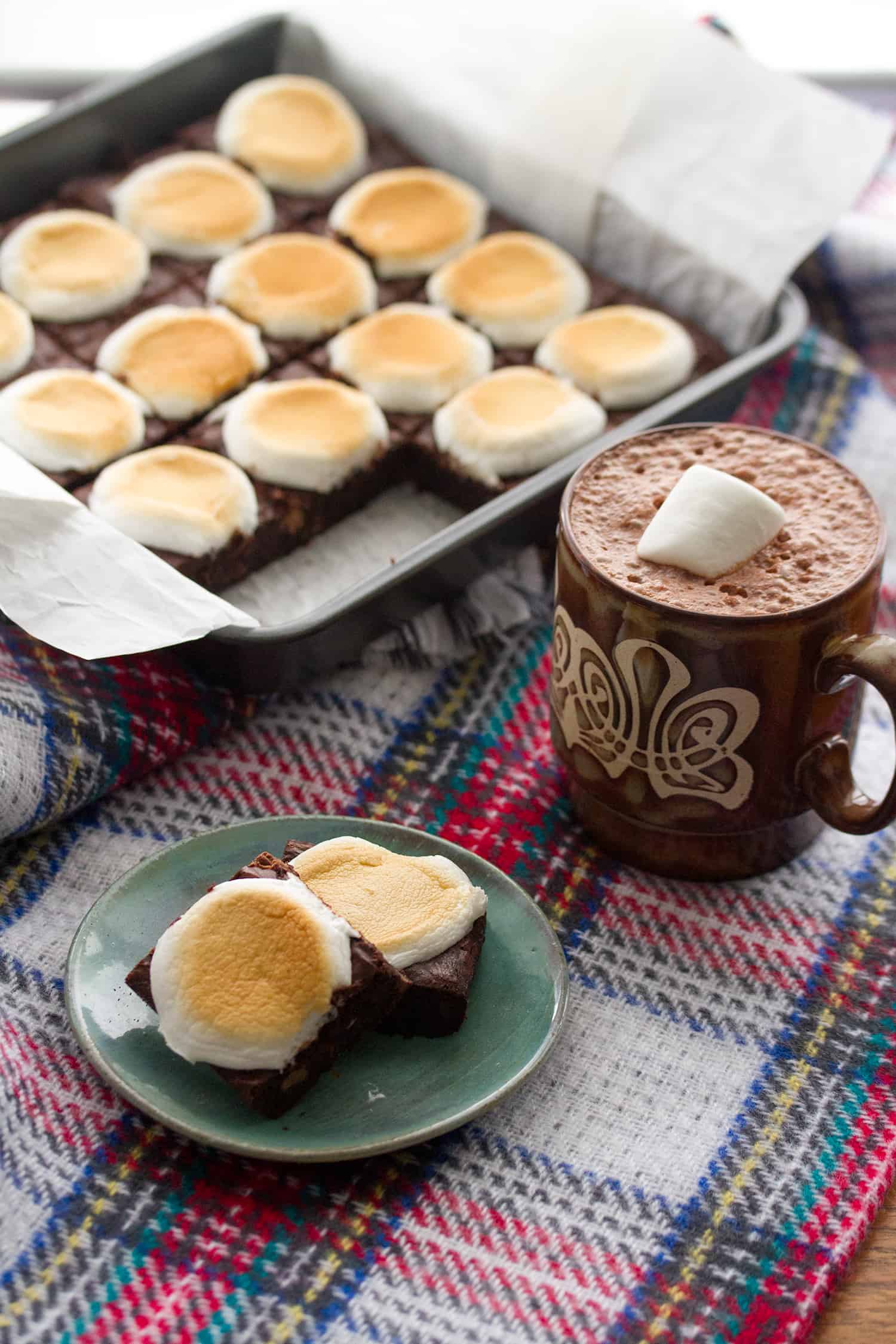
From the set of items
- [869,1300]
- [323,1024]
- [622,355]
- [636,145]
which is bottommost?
[869,1300]

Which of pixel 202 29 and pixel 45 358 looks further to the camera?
pixel 202 29

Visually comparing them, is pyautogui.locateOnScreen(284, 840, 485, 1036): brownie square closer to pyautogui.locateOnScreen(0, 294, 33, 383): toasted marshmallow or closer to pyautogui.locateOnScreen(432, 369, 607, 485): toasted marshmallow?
pyautogui.locateOnScreen(432, 369, 607, 485): toasted marshmallow

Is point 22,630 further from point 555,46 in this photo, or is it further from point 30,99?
point 30,99

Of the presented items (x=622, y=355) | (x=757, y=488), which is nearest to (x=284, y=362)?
(x=622, y=355)

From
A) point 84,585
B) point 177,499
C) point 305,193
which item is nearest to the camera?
point 84,585

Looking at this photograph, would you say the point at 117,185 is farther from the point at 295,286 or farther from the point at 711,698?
the point at 711,698

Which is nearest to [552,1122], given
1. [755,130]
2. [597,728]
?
[597,728]

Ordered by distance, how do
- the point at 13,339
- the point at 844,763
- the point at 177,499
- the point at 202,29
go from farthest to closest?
the point at 202,29 < the point at 13,339 < the point at 177,499 < the point at 844,763
